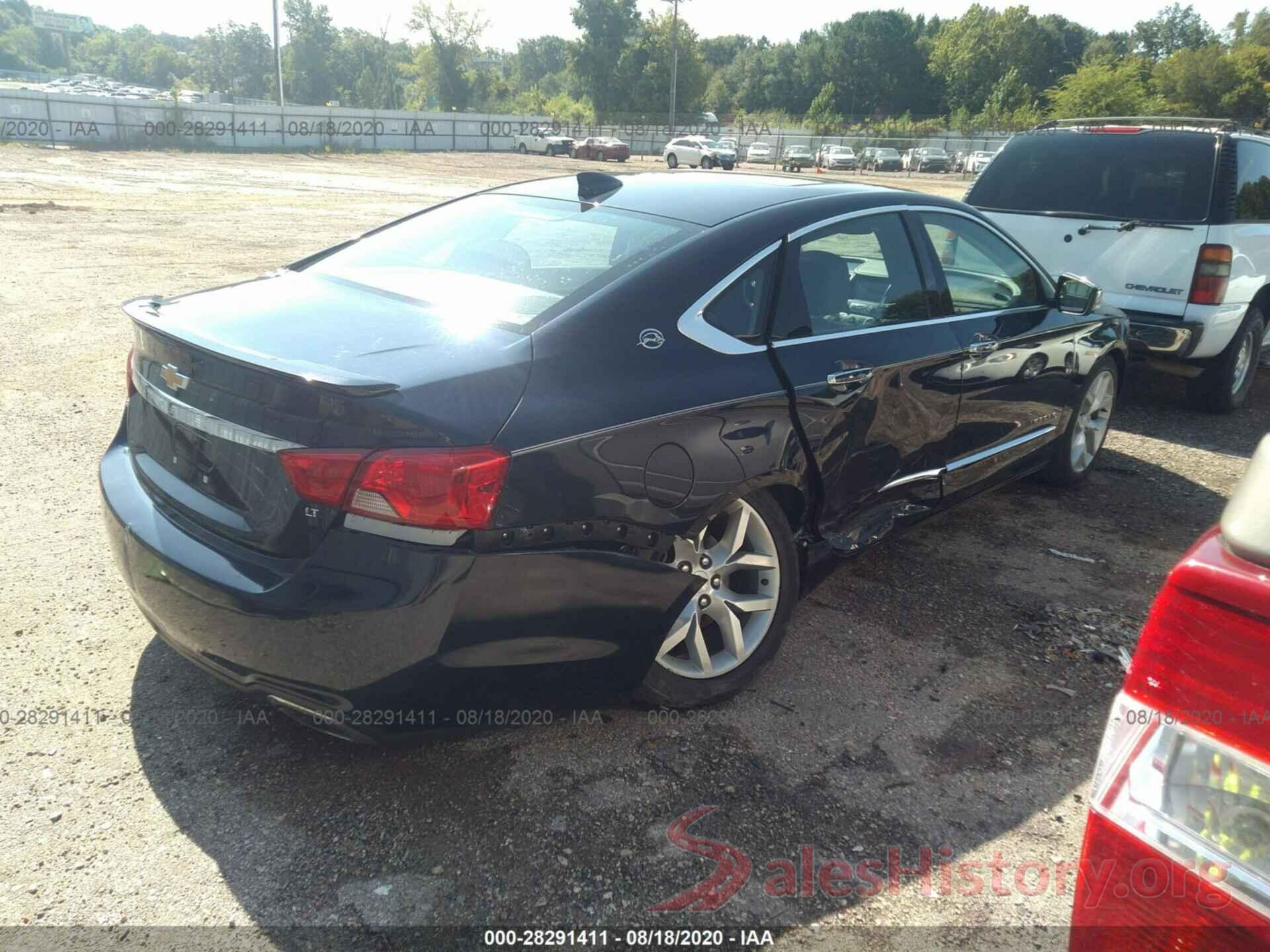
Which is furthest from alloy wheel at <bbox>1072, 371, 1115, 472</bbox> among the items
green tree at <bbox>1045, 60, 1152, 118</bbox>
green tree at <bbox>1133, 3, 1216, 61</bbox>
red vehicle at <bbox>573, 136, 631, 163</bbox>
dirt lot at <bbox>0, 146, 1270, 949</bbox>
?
green tree at <bbox>1133, 3, 1216, 61</bbox>

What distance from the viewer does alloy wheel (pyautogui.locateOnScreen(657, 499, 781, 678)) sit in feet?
10.0

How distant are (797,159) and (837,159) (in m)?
2.56

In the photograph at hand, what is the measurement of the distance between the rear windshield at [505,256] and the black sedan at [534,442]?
15 millimetres

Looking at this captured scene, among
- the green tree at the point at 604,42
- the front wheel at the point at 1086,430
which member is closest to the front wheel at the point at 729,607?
the front wheel at the point at 1086,430

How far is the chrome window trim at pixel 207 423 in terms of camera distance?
247 centimetres

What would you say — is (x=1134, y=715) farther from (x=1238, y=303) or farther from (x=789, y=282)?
(x=1238, y=303)

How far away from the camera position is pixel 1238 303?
264 inches

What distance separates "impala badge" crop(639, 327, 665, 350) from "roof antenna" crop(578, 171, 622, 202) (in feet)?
3.31

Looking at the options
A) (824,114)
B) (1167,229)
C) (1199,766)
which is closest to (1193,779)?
(1199,766)

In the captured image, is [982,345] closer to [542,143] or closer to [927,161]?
[927,161]

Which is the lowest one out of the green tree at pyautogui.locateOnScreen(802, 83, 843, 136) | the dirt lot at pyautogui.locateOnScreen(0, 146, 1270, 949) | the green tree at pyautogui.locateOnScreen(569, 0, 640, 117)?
the dirt lot at pyautogui.locateOnScreen(0, 146, 1270, 949)

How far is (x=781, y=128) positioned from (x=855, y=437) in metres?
73.6

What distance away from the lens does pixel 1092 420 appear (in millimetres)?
5547

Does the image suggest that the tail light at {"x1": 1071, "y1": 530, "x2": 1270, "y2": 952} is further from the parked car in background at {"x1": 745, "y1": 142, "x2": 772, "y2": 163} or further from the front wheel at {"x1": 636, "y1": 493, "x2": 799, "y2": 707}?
the parked car in background at {"x1": 745, "y1": 142, "x2": 772, "y2": 163}
